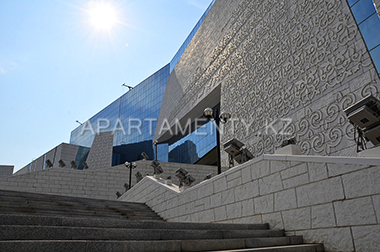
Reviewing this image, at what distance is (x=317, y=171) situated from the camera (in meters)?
4.49

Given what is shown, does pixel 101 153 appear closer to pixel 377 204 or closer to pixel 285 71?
pixel 285 71

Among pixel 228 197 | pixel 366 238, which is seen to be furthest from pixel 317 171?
pixel 228 197

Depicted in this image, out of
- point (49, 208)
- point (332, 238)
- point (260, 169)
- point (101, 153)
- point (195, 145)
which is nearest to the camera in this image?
point (332, 238)

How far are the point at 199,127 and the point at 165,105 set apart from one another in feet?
23.1

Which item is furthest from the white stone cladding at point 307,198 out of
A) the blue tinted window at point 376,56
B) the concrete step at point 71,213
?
the blue tinted window at point 376,56

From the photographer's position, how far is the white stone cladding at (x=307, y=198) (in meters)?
3.72

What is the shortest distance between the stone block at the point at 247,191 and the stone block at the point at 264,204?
0.15 meters

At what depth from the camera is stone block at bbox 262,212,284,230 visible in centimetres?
504

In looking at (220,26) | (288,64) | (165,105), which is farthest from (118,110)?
(288,64)

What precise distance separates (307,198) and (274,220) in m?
→ 0.87

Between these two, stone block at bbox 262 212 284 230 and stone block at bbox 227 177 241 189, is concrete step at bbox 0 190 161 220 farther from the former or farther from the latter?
stone block at bbox 262 212 284 230

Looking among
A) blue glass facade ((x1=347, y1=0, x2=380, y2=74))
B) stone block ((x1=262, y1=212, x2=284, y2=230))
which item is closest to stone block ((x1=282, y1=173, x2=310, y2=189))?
stone block ((x1=262, y1=212, x2=284, y2=230))

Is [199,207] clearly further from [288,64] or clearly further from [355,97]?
[288,64]

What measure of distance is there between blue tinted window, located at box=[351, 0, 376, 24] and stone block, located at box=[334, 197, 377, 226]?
7730 mm
